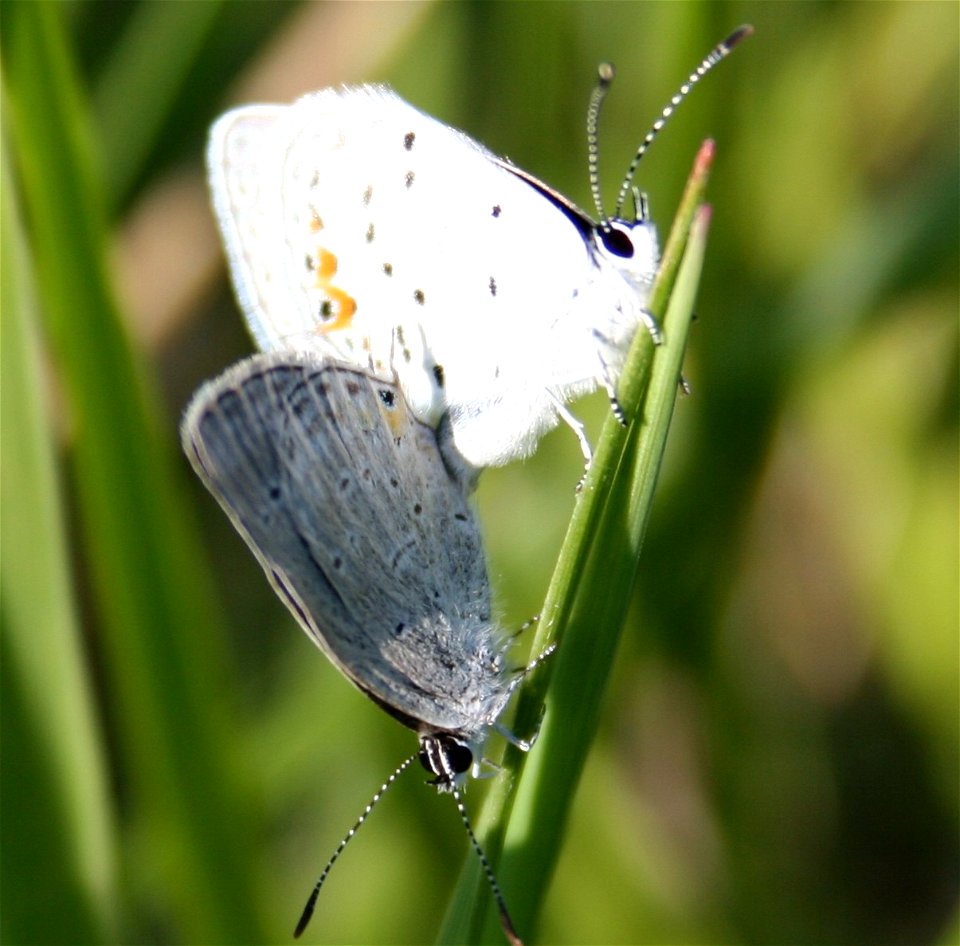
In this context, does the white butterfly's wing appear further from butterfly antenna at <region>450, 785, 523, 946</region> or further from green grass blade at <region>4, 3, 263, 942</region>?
butterfly antenna at <region>450, 785, 523, 946</region>

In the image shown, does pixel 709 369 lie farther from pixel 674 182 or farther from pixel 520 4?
pixel 520 4

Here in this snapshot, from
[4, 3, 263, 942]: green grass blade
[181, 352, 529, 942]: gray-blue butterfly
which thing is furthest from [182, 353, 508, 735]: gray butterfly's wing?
[4, 3, 263, 942]: green grass blade

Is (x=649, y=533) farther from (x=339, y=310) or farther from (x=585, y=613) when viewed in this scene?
(x=585, y=613)

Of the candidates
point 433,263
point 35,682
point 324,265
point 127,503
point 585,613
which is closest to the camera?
point 585,613

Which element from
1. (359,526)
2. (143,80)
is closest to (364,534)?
(359,526)

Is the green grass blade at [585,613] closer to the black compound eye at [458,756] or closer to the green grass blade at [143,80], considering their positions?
the black compound eye at [458,756]

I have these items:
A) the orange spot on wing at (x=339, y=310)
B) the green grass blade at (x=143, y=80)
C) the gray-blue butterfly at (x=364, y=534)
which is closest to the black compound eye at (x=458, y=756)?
the gray-blue butterfly at (x=364, y=534)
